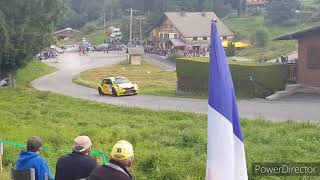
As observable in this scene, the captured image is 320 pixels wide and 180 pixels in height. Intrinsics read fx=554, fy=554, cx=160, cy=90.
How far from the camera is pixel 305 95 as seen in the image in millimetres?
32031

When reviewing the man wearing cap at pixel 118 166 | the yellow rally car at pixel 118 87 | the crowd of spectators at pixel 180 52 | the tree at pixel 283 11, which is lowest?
the yellow rally car at pixel 118 87

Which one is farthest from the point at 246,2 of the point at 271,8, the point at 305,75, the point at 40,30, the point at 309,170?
the point at 309,170

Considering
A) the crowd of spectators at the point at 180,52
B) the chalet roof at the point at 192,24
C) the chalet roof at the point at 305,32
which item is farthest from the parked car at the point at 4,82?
the chalet roof at the point at 192,24

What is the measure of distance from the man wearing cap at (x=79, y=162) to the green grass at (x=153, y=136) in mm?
3721

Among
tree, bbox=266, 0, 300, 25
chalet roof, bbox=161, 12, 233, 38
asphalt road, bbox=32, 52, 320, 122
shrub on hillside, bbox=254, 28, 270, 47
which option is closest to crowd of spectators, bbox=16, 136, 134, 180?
asphalt road, bbox=32, 52, 320, 122

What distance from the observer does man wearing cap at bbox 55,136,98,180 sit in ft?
23.0

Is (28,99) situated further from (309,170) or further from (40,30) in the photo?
(309,170)

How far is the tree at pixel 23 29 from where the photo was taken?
44375 mm

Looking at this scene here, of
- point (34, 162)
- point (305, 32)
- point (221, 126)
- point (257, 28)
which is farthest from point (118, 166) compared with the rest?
point (257, 28)

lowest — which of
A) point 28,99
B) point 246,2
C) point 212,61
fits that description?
point 28,99

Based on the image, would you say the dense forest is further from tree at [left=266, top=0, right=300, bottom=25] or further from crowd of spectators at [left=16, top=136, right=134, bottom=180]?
crowd of spectators at [left=16, top=136, right=134, bottom=180]

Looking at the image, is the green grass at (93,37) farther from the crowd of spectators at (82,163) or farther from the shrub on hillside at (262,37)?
the crowd of spectators at (82,163)

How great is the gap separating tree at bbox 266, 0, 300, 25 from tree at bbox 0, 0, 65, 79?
71.6 m

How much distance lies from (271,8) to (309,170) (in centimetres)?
10607
